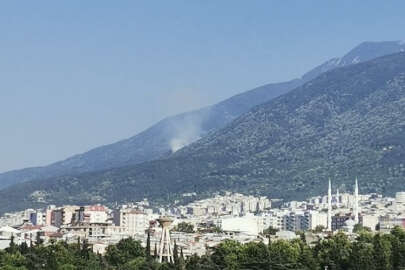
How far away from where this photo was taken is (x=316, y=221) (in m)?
191

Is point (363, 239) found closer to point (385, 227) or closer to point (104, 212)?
point (385, 227)

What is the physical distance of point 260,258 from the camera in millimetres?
83938

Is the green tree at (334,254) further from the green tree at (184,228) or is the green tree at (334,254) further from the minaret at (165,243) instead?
the green tree at (184,228)

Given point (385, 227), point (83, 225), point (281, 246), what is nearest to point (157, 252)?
point (281, 246)

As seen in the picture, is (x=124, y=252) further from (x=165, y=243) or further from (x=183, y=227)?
(x=183, y=227)

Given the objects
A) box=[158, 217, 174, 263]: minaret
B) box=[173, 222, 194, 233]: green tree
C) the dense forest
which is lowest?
the dense forest

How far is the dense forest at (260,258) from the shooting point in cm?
7956

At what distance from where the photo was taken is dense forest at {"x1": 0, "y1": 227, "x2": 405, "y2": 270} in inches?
3132

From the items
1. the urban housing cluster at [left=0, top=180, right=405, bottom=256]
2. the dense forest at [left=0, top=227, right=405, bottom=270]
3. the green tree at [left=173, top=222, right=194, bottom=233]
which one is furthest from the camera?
the green tree at [left=173, top=222, right=194, bottom=233]

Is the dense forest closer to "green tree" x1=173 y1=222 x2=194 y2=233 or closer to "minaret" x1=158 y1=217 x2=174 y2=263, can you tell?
"minaret" x1=158 y1=217 x2=174 y2=263

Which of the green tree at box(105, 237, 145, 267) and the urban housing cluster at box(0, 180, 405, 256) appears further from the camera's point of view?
the urban housing cluster at box(0, 180, 405, 256)

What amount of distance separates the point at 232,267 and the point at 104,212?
98089 mm

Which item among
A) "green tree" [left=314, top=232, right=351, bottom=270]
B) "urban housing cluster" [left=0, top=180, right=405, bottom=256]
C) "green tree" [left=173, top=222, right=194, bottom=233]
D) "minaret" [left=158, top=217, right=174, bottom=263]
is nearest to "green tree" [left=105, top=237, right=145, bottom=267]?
"minaret" [left=158, top=217, right=174, bottom=263]

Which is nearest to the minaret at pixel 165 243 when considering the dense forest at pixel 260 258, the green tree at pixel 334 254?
the dense forest at pixel 260 258
